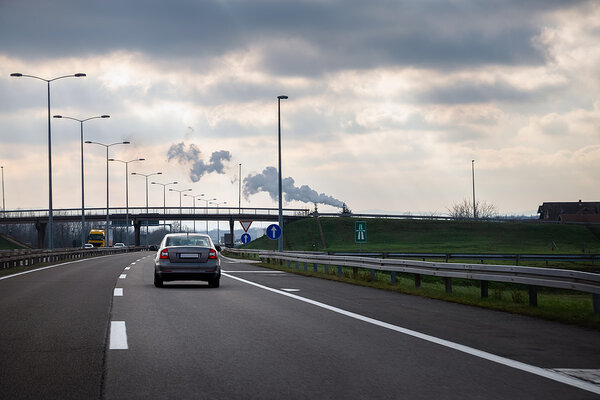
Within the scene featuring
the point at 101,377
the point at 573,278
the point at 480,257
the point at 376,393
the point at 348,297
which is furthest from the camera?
the point at 480,257

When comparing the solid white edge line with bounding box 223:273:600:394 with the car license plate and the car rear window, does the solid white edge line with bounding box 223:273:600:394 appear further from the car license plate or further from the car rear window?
the car rear window

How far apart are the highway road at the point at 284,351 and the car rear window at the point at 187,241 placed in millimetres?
4972

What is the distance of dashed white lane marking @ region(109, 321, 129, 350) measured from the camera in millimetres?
8562

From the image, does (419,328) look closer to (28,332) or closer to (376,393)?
(376,393)

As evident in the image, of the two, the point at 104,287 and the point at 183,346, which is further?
the point at 104,287

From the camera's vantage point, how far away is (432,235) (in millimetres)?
92812

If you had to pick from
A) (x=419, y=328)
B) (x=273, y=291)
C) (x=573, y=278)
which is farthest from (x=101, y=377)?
(x=273, y=291)

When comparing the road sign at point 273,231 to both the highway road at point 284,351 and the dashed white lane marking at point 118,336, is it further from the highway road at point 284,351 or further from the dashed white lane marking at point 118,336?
the dashed white lane marking at point 118,336

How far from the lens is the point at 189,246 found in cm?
1894

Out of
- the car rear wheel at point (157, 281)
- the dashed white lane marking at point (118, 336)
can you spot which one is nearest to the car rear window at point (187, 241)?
the car rear wheel at point (157, 281)

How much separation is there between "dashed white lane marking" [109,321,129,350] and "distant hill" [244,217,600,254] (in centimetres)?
7021

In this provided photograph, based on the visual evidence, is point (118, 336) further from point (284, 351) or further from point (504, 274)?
point (504, 274)

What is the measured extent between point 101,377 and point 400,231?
296ft

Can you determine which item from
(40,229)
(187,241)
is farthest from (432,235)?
(187,241)
